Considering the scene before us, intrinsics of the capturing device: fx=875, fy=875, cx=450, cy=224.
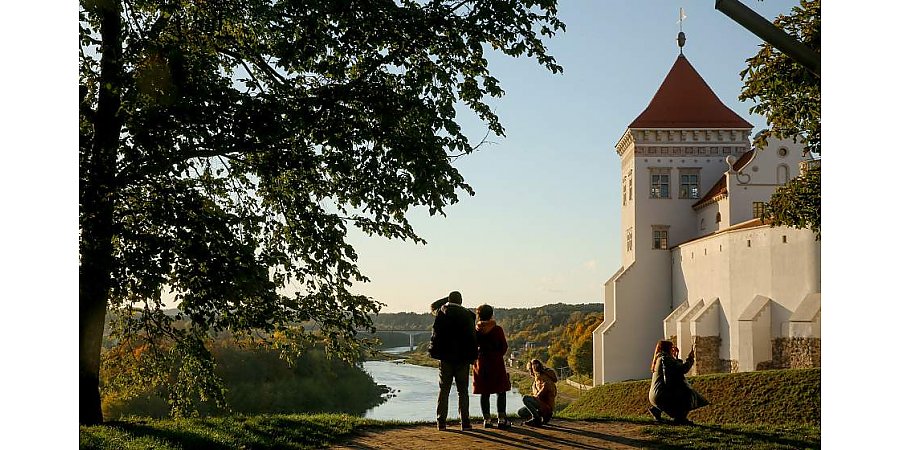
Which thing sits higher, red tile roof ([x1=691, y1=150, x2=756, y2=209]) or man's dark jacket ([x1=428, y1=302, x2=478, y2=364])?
red tile roof ([x1=691, y1=150, x2=756, y2=209])

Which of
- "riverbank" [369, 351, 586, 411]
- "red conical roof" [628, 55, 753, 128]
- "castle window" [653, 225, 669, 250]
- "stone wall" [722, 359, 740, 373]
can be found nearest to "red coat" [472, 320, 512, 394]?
"riverbank" [369, 351, 586, 411]

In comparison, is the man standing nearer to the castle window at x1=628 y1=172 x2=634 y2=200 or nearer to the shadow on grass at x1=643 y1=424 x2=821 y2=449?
the shadow on grass at x1=643 y1=424 x2=821 y2=449

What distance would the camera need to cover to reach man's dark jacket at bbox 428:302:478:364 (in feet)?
26.8

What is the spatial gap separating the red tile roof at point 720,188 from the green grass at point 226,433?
88.6ft

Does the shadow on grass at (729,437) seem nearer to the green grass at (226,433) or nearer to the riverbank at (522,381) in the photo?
the green grass at (226,433)

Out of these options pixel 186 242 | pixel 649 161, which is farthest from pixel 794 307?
pixel 186 242

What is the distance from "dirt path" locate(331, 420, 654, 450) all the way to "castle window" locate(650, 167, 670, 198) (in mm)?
29621

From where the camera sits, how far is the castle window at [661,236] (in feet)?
121

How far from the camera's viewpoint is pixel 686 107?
39156 mm

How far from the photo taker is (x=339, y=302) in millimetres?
9570

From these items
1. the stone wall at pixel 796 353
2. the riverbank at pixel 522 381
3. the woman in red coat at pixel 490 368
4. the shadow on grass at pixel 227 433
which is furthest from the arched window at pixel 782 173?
the shadow on grass at pixel 227 433
